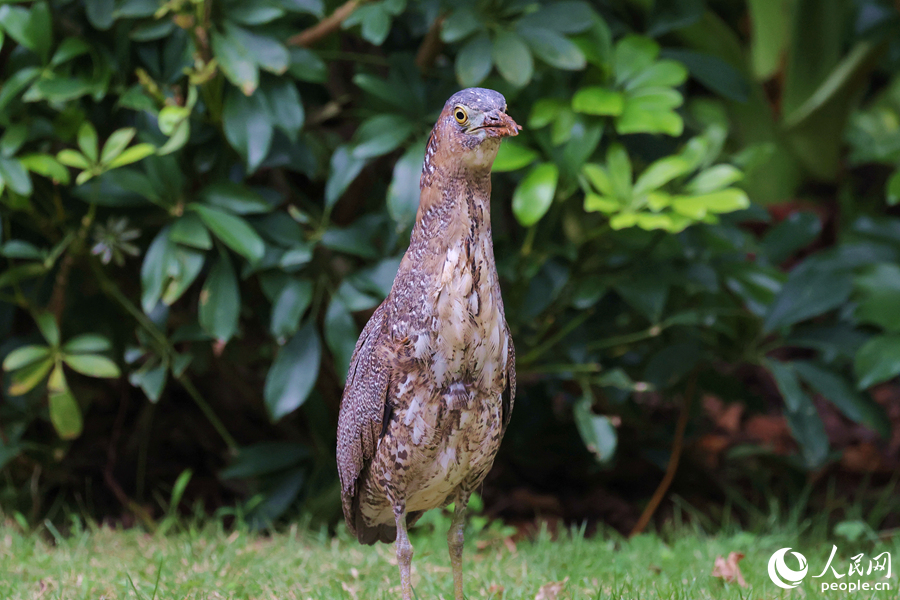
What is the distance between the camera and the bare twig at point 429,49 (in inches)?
136

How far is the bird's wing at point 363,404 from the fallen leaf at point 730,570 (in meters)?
1.34

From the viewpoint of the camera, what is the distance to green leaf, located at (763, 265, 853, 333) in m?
3.68

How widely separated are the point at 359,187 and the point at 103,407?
2.16 m

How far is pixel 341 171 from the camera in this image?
340 centimetres

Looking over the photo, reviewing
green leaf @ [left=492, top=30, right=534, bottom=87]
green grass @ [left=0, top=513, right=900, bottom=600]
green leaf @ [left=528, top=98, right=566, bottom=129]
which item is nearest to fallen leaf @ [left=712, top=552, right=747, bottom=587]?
green grass @ [left=0, top=513, right=900, bottom=600]

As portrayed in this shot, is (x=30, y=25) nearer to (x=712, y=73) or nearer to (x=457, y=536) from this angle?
(x=457, y=536)

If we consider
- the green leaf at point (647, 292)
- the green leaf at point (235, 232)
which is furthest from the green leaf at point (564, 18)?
the green leaf at point (235, 232)

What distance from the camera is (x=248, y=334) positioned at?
425cm

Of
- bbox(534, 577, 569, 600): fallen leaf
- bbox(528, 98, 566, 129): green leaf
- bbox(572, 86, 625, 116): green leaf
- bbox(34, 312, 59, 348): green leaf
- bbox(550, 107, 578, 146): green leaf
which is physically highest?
bbox(572, 86, 625, 116): green leaf

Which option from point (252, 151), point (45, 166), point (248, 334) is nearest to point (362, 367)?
point (252, 151)

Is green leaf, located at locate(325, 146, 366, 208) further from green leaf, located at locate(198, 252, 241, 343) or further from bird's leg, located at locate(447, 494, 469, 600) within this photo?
bird's leg, located at locate(447, 494, 469, 600)

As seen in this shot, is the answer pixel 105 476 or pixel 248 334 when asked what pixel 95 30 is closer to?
pixel 248 334

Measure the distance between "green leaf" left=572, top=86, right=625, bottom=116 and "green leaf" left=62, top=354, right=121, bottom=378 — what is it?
2.18m

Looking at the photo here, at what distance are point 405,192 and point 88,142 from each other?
1248 millimetres
